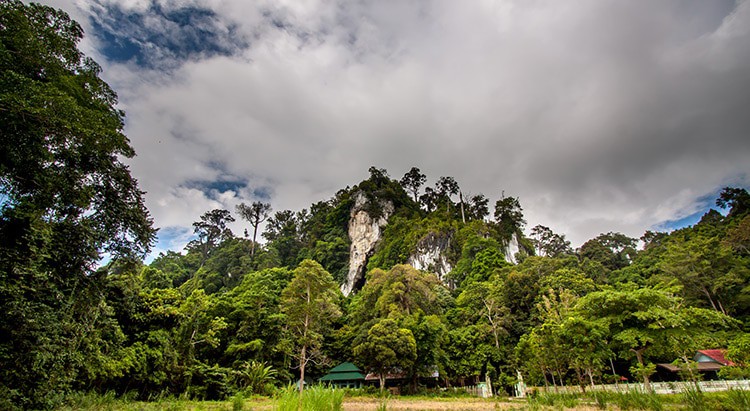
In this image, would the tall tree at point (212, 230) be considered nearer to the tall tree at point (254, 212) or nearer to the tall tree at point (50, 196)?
the tall tree at point (254, 212)

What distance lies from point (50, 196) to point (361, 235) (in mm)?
38002

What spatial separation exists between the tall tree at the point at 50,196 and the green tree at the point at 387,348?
1427cm

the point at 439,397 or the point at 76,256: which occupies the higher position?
the point at 76,256

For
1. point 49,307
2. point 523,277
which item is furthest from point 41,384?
point 523,277

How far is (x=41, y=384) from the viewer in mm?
7398

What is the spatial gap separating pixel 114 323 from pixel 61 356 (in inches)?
147

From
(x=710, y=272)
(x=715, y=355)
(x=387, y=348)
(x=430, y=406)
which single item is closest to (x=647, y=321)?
(x=430, y=406)

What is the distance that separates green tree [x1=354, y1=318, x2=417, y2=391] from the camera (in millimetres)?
19375

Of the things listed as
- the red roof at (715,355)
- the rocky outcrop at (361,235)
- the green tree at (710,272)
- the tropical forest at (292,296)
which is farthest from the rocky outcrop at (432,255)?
the red roof at (715,355)

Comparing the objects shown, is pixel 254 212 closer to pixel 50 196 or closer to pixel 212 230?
pixel 212 230

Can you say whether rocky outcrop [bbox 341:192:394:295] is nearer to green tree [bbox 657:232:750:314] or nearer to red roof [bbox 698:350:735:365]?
green tree [bbox 657:232:750:314]

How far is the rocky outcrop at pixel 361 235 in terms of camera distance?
1645 inches

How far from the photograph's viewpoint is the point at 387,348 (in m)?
19.3

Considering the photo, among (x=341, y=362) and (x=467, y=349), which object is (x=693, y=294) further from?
(x=341, y=362)
